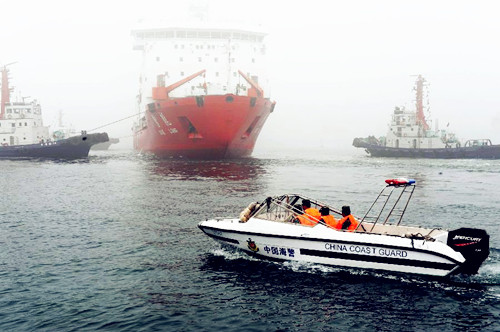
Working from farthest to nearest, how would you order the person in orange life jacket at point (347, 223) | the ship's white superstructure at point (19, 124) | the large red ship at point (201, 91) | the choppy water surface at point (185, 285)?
1. the ship's white superstructure at point (19, 124)
2. the large red ship at point (201, 91)
3. the person in orange life jacket at point (347, 223)
4. the choppy water surface at point (185, 285)

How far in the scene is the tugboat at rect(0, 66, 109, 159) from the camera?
248ft

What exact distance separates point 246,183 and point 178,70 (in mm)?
42529

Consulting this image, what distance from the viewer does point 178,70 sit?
3034 inches

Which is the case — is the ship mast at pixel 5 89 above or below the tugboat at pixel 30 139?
above

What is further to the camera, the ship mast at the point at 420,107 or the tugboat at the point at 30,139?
the ship mast at the point at 420,107

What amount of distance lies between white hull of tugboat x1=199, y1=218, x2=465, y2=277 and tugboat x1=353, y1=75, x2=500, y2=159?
82.0 m

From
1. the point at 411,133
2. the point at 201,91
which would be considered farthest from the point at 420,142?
the point at 201,91

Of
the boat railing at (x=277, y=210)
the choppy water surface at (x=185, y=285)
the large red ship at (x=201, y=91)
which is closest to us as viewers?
the choppy water surface at (x=185, y=285)

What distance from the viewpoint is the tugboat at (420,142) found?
91.2 m

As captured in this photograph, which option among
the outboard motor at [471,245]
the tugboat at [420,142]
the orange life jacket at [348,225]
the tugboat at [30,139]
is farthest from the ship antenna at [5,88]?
the outboard motor at [471,245]

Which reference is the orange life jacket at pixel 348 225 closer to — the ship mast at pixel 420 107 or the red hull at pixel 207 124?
the red hull at pixel 207 124

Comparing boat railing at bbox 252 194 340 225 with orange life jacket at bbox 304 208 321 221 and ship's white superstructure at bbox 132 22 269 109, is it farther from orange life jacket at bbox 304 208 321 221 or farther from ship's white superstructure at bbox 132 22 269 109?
ship's white superstructure at bbox 132 22 269 109

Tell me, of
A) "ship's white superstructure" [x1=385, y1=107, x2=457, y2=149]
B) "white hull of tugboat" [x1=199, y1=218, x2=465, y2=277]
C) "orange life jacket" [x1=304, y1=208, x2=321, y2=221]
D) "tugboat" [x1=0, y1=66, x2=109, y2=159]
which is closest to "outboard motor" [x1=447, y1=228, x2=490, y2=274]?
"white hull of tugboat" [x1=199, y1=218, x2=465, y2=277]

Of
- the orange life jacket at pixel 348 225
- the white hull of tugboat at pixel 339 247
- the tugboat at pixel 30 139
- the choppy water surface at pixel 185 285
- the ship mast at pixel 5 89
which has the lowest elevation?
the choppy water surface at pixel 185 285
